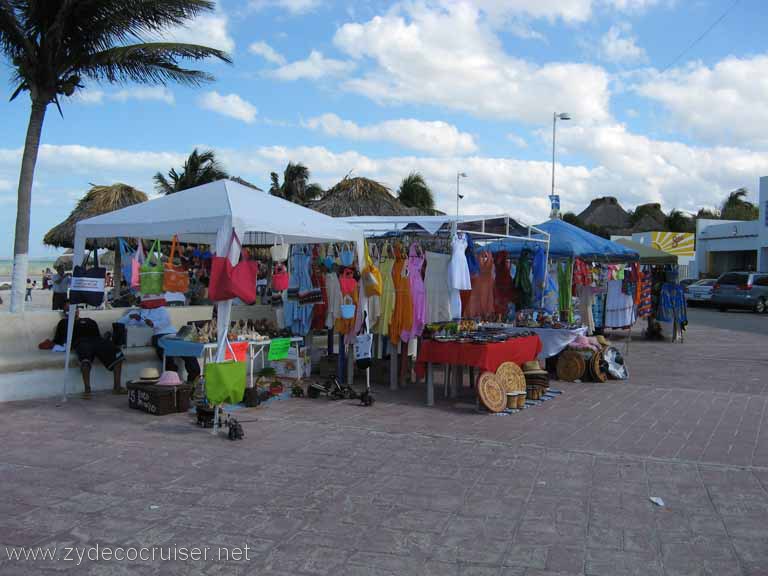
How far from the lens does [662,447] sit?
21.9ft

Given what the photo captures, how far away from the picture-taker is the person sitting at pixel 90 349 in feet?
28.5

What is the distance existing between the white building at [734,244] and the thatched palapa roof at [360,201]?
75.0 ft

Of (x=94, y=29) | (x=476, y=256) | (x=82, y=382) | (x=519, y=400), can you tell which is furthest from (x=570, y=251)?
(x=94, y=29)

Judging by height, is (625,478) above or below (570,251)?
below

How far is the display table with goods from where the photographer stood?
8.30 m

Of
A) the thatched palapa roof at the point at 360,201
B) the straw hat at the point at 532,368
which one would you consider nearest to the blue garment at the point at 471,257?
the straw hat at the point at 532,368

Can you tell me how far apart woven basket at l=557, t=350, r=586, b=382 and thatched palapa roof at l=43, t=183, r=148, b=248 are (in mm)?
14316

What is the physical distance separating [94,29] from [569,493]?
10.7m

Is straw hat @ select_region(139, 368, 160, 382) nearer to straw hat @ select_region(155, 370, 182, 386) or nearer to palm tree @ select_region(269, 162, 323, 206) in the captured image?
straw hat @ select_region(155, 370, 182, 386)

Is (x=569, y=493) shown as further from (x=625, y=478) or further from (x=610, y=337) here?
(x=610, y=337)

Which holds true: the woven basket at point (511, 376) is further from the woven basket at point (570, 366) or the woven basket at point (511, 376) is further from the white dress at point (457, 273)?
the woven basket at point (570, 366)

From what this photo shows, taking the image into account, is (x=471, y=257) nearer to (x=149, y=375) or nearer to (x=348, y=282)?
(x=348, y=282)

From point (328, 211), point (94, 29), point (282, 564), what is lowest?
point (282, 564)

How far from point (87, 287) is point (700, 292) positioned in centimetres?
2863
